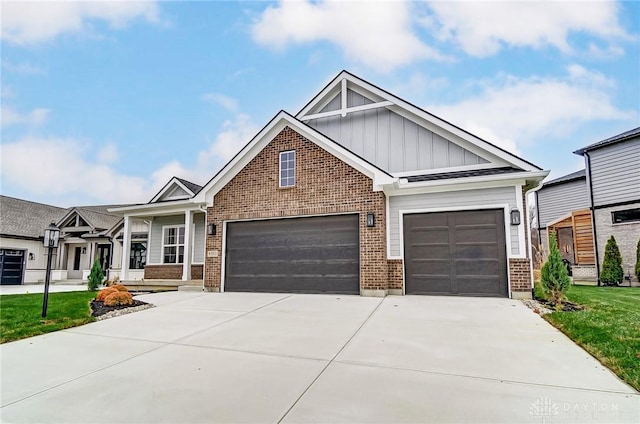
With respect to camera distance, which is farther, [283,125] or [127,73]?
[127,73]

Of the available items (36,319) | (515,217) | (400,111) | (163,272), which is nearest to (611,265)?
(515,217)

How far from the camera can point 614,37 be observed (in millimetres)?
11172

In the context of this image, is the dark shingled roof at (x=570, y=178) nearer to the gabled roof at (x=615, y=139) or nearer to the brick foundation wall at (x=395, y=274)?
the gabled roof at (x=615, y=139)

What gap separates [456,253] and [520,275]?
5.09ft

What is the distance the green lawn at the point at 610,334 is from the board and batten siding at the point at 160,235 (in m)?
12.3

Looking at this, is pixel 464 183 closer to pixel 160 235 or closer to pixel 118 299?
pixel 118 299

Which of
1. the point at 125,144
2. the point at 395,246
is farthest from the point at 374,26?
the point at 125,144

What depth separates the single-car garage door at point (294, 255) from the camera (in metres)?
9.54

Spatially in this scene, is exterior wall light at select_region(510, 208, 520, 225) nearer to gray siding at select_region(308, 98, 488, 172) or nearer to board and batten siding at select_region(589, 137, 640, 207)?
gray siding at select_region(308, 98, 488, 172)

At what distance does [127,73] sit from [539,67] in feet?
56.4

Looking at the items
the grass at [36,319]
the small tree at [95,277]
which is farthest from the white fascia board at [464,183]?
the small tree at [95,277]

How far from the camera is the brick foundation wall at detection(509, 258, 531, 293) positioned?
833 cm

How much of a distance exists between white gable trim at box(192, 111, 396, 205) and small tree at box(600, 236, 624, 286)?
11.2 meters

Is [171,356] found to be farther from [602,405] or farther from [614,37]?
[614,37]
